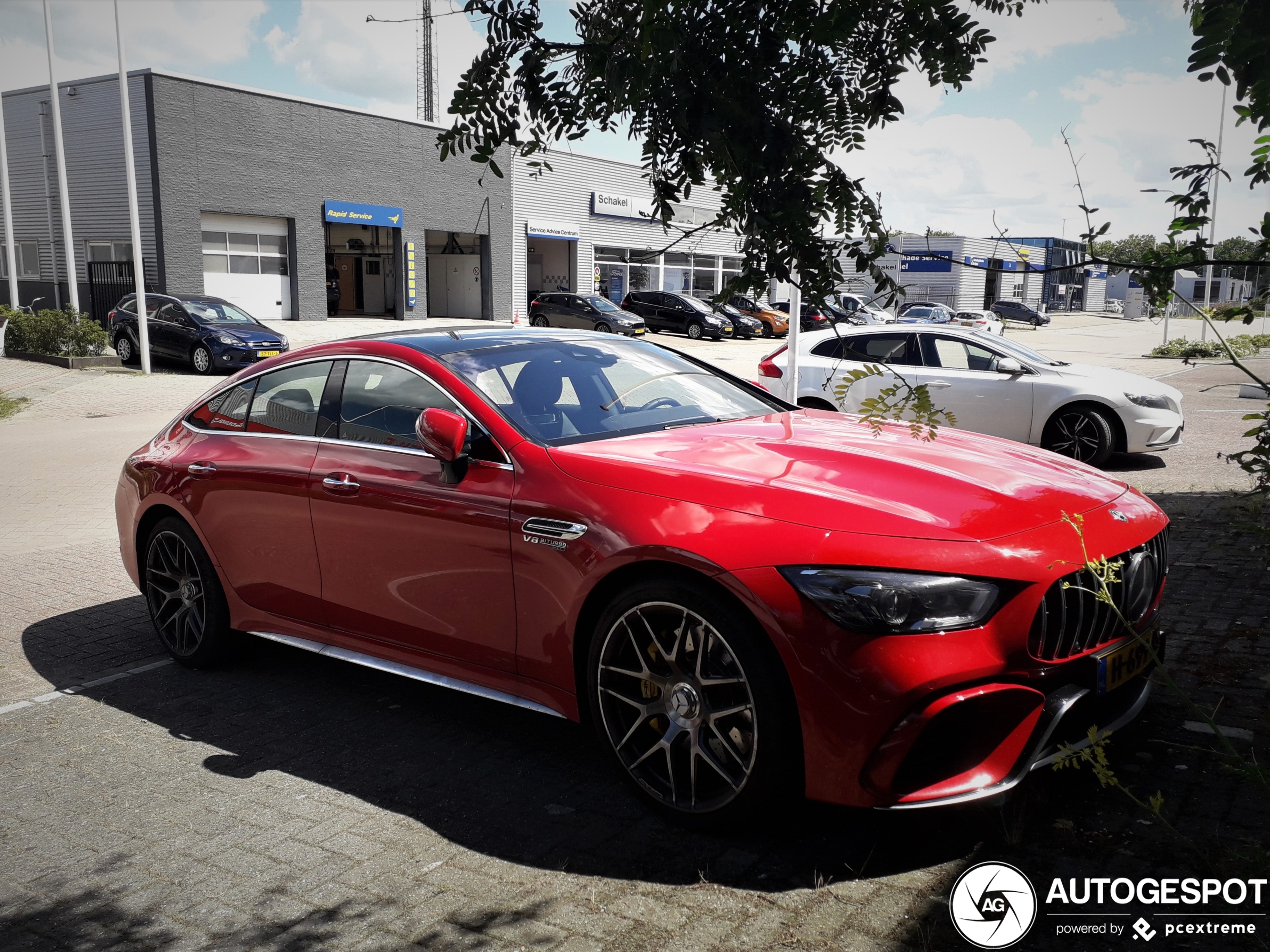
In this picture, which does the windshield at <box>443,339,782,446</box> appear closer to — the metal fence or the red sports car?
the red sports car

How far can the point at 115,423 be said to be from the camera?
53.5ft

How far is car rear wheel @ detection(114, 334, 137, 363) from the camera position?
79.3ft

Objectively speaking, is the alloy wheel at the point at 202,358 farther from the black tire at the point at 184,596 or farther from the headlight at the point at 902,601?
the headlight at the point at 902,601

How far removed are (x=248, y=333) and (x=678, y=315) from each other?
20.1 meters

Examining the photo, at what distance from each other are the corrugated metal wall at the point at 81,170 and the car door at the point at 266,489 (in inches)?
1248

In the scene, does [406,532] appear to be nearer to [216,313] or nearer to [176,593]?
[176,593]

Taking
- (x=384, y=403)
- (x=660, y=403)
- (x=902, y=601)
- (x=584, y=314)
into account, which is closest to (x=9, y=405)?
(x=384, y=403)

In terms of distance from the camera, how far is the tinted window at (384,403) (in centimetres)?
427

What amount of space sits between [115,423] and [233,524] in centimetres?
1305

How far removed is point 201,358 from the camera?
23.0m

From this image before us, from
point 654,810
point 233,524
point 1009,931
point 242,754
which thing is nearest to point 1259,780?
point 1009,931

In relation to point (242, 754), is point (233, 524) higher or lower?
higher

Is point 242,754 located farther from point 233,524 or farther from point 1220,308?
point 1220,308

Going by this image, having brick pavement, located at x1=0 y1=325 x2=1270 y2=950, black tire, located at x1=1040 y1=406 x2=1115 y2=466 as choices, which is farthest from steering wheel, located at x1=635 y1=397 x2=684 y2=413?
black tire, located at x1=1040 y1=406 x2=1115 y2=466
